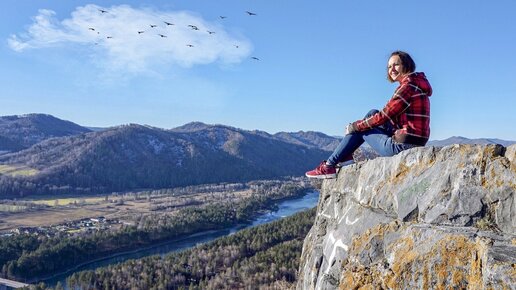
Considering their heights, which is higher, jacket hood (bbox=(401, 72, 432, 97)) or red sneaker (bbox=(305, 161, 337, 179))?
jacket hood (bbox=(401, 72, 432, 97))

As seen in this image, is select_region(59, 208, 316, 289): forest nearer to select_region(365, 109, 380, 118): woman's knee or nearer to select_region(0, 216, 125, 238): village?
select_region(0, 216, 125, 238): village

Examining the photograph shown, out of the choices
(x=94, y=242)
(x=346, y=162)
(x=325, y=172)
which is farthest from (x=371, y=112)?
(x=94, y=242)

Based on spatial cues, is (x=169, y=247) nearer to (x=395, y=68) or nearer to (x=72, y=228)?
(x=72, y=228)

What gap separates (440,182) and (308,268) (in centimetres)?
369

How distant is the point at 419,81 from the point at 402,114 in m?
0.62

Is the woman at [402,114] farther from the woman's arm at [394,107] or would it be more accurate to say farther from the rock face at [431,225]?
the rock face at [431,225]

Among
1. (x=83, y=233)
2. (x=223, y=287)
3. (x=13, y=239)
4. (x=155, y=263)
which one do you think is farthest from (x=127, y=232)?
Result: (x=223, y=287)

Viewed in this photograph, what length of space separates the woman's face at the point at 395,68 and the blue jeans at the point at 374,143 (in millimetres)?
706

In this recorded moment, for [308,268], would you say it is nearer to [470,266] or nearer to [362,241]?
[362,241]

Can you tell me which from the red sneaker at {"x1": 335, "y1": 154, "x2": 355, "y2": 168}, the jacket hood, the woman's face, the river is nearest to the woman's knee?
the woman's face

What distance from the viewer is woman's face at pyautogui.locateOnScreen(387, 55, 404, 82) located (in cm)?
743

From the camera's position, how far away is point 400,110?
7.25m

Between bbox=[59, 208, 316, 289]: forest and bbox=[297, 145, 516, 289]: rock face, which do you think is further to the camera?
bbox=[59, 208, 316, 289]: forest

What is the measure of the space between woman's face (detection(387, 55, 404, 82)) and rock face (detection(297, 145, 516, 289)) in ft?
5.01
